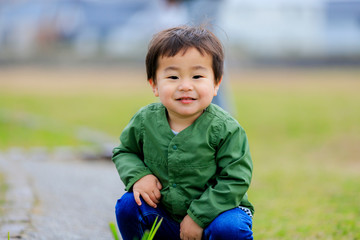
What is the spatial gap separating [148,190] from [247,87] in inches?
493

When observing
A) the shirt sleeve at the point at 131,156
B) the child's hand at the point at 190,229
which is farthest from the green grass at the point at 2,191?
the child's hand at the point at 190,229

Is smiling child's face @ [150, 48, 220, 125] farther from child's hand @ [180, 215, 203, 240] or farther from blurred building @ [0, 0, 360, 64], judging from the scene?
blurred building @ [0, 0, 360, 64]

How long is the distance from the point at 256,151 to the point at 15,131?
3.58 m

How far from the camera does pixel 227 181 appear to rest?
2.15 m

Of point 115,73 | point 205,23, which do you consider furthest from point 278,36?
point 205,23

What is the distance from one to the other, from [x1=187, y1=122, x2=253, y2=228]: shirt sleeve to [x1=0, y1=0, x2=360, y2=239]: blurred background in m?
0.61

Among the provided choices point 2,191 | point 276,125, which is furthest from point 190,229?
point 276,125

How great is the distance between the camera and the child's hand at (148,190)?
227 cm

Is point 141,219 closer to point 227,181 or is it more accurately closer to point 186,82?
point 227,181

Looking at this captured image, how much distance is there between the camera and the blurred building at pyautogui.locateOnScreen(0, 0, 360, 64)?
21797 mm

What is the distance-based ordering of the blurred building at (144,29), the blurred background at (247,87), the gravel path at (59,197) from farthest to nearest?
the blurred building at (144,29) < the blurred background at (247,87) < the gravel path at (59,197)

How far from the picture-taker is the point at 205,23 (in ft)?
7.95

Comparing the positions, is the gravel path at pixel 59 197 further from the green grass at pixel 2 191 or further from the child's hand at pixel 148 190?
the child's hand at pixel 148 190

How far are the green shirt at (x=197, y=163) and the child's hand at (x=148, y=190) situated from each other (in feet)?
0.08
